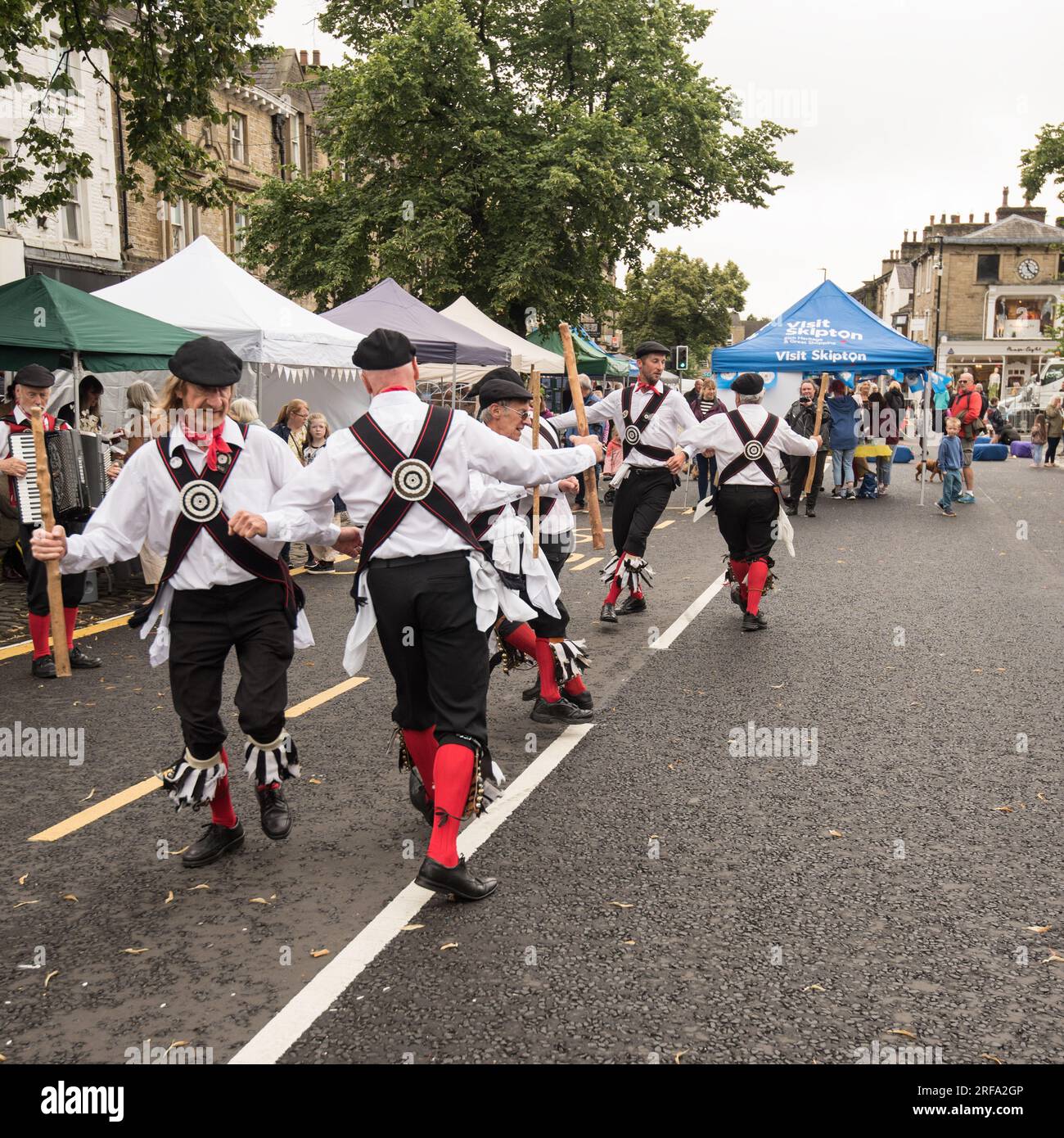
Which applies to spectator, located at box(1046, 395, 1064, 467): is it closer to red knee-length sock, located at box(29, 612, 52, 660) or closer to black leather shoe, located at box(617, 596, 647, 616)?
black leather shoe, located at box(617, 596, 647, 616)

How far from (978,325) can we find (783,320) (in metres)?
59.5

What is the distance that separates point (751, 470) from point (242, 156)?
31.3m

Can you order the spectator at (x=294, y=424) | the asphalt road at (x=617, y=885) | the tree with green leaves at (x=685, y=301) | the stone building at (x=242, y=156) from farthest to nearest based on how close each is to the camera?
1. the tree with green leaves at (x=685, y=301)
2. the stone building at (x=242, y=156)
3. the spectator at (x=294, y=424)
4. the asphalt road at (x=617, y=885)

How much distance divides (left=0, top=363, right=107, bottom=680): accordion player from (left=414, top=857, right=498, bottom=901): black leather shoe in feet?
12.9

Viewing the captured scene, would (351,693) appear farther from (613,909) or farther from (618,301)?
(618,301)

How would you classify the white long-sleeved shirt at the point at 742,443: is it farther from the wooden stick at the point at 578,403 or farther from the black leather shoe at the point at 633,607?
the wooden stick at the point at 578,403

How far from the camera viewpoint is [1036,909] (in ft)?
13.3

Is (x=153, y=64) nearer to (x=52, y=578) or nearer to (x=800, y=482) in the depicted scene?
(x=52, y=578)

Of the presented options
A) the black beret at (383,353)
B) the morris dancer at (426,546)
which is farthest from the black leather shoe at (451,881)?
the black beret at (383,353)

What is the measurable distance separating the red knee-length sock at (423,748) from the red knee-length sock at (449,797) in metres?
0.31

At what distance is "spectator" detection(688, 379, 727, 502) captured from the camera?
19203 millimetres

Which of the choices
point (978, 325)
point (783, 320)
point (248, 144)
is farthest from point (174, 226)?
point (978, 325)

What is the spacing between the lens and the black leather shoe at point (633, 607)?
9805mm

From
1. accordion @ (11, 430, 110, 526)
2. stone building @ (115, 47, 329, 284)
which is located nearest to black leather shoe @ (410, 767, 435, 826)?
accordion @ (11, 430, 110, 526)
